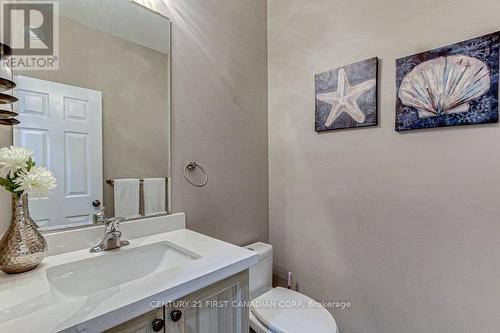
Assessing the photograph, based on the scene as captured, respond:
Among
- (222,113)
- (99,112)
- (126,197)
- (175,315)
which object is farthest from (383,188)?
(99,112)

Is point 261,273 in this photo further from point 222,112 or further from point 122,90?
point 122,90

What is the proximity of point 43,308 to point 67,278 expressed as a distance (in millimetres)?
292

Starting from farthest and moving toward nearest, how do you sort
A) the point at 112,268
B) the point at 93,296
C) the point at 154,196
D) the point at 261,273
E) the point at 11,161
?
the point at 261,273, the point at 154,196, the point at 112,268, the point at 11,161, the point at 93,296

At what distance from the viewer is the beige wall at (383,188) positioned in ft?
3.46

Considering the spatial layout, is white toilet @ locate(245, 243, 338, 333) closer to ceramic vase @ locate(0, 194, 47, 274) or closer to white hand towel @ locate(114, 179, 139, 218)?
white hand towel @ locate(114, 179, 139, 218)

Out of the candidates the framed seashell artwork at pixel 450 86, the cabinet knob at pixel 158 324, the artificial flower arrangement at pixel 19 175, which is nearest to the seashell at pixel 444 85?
the framed seashell artwork at pixel 450 86

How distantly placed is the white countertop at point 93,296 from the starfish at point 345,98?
992 mm

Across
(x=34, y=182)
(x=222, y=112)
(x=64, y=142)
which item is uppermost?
(x=222, y=112)

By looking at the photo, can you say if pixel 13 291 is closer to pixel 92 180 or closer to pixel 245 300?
pixel 92 180

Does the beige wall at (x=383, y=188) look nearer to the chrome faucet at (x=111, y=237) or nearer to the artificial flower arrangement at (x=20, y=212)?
the chrome faucet at (x=111, y=237)

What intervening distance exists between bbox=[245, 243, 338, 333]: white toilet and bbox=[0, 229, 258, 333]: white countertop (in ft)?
1.67

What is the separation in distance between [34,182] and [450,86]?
1.70 m

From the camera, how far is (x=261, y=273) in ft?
5.02

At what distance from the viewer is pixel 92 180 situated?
3.42 feet
